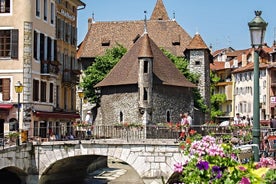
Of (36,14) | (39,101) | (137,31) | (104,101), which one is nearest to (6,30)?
(36,14)

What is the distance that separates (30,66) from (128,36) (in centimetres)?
3847

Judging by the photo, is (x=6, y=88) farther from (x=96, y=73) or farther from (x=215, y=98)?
(x=215, y=98)

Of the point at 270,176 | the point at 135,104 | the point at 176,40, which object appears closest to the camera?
the point at 270,176

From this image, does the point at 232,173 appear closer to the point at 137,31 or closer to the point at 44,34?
the point at 44,34

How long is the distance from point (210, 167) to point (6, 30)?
97.8ft

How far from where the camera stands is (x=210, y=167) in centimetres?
991

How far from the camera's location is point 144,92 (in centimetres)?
5091

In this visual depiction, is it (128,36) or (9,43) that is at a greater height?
(128,36)

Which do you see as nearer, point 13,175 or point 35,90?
point 13,175

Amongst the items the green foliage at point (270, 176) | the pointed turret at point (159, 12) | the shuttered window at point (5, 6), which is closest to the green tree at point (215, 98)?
the pointed turret at point (159, 12)

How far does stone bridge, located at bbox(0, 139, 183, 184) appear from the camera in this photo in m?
31.2

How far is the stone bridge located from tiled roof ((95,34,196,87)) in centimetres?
1945

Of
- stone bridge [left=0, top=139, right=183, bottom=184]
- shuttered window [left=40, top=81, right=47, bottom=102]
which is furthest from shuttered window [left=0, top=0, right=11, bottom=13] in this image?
stone bridge [left=0, top=139, right=183, bottom=184]

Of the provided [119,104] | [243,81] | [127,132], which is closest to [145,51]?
[119,104]
